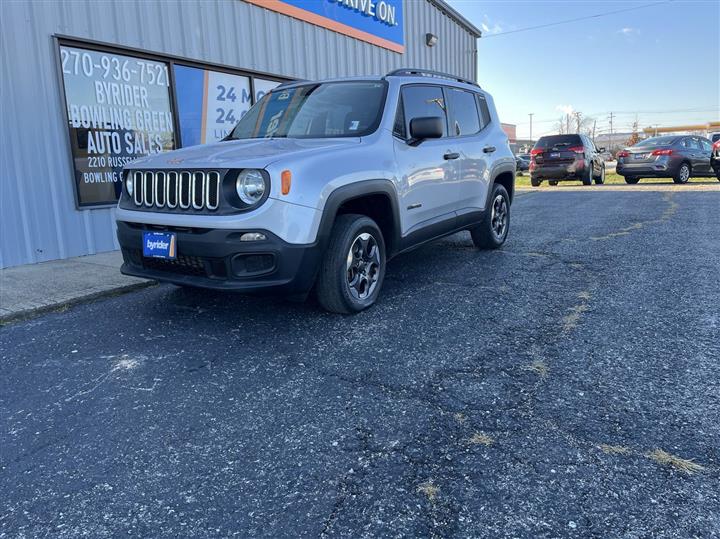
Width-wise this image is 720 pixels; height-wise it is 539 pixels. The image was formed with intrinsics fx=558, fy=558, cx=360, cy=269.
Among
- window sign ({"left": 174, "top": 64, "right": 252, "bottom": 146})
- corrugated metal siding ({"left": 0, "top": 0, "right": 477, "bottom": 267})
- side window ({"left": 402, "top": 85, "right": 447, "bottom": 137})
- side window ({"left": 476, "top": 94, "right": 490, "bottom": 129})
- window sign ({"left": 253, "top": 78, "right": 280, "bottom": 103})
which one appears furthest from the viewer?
window sign ({"left": 253, "top": 78, "right": 280, "bottom": 103})

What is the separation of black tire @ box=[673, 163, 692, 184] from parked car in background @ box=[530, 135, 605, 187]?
2.36 meters

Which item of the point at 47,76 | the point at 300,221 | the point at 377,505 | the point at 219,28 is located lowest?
the point at 377,505

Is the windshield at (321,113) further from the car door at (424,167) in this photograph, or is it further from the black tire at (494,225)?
the black tire at (494,225)

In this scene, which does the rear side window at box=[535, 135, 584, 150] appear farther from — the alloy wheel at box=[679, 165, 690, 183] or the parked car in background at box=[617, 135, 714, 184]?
the alloy wheel at box=[679, 165, 690, 183]

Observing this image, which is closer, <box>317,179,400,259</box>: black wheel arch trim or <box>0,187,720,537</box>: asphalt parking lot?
<box>0,187,720,537</box>: asphalt parking lot

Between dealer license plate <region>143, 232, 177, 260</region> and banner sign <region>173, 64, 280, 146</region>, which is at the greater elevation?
banner sign <region>173, 64, 280, 146</region>

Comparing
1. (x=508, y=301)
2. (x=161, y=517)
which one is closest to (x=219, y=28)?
(x=508, y=301)

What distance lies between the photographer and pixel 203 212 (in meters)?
3.72

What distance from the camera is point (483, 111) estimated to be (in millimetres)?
6480

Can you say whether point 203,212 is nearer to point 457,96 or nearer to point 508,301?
point 508,301

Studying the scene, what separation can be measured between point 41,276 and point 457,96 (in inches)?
188

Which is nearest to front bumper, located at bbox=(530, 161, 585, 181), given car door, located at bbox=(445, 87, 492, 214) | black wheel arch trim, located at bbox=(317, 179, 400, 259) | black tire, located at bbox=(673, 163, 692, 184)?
black tire, located at bbox=(673, 163, 692, 184)

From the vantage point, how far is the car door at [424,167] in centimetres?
470

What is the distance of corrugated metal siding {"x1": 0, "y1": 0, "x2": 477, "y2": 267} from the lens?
6.28 metres
